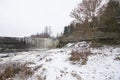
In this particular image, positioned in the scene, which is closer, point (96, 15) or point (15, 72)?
point (15, 72)

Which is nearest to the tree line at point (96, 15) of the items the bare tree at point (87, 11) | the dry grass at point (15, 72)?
the bare tree at point (87, 11)

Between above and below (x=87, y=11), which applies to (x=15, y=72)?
below

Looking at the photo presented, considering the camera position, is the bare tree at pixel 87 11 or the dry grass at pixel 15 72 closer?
the dry grass at pixel 15 72

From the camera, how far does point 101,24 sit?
2748 cm

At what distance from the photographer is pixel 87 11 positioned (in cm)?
2386

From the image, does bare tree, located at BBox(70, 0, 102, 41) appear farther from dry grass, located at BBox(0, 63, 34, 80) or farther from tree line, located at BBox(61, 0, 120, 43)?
dry grass, located at BBox(0, 63, 34, 80)

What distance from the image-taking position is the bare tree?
23.7 meters

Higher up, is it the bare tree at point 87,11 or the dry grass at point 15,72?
the bare tree at point 87,11

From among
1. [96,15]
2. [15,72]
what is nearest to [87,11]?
[96,15]

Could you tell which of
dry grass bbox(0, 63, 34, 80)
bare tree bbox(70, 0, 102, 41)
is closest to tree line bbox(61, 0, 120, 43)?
bare tree bbox(70, 0, 102, 41)

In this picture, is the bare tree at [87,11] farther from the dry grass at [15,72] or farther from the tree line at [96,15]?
the dry grass at [15,72]

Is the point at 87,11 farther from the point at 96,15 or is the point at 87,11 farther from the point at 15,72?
the point at 15,72

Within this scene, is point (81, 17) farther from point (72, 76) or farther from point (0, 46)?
point (0, 46)

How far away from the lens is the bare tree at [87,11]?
77.6 feet
